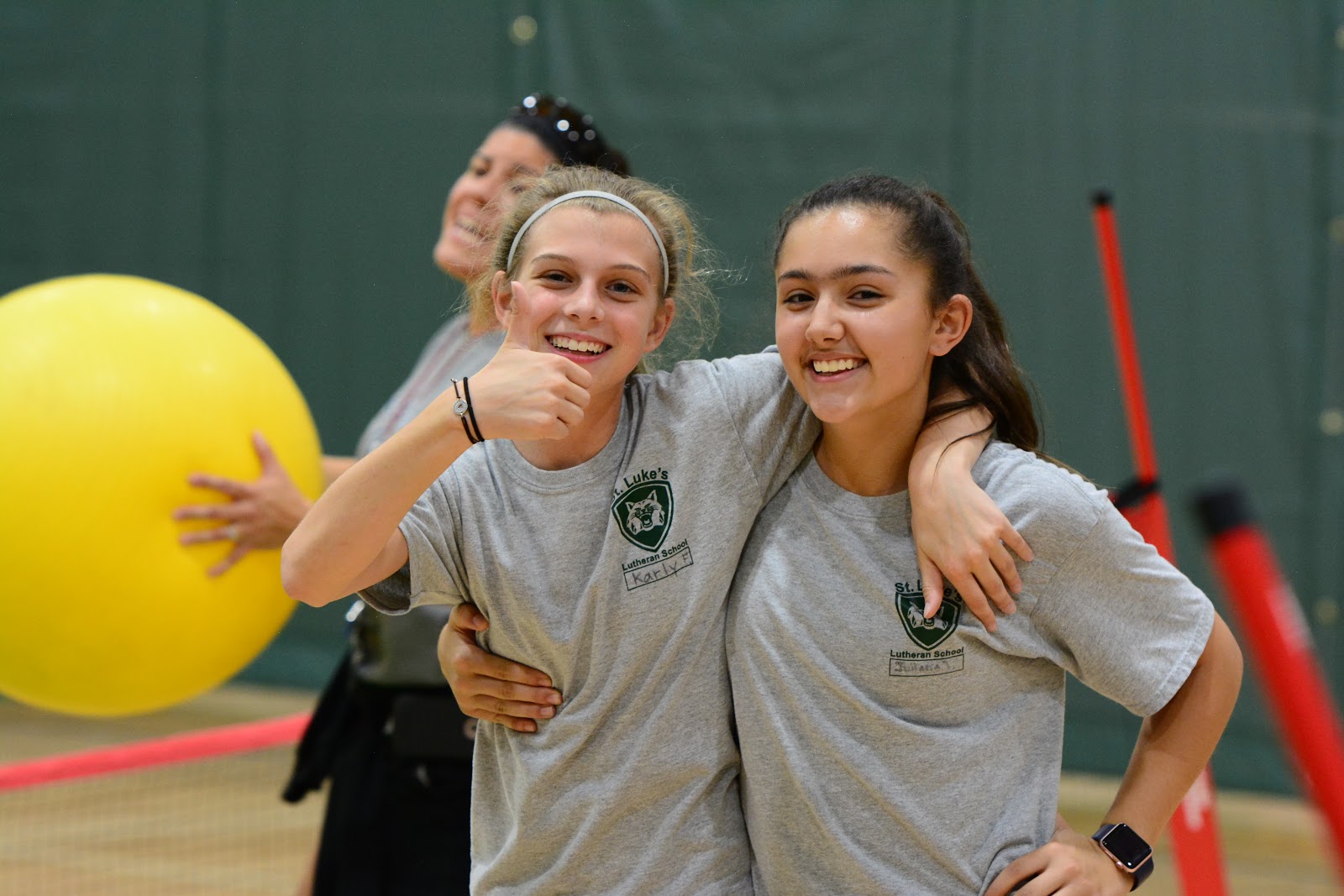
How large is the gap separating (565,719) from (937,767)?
505 mm

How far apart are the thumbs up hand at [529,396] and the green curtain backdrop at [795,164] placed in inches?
95.3

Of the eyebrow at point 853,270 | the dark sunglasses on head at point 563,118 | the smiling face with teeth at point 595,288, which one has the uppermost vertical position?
the dark sunglasses on head at point 563,118

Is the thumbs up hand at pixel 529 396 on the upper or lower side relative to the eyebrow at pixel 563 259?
lower

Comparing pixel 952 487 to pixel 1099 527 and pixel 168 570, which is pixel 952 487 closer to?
pixel 1099 527

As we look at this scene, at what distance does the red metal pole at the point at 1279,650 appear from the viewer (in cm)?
58

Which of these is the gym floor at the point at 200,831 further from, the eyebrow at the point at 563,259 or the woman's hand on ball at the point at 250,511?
the eyebrow at the point at 563,259

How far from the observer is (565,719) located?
187 cm

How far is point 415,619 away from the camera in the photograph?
259cm

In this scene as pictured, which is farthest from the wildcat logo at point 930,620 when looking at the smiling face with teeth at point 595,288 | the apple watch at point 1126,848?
the smiling face with teeth at point 595,288

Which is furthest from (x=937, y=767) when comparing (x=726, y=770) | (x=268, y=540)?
(x=268, y=540)

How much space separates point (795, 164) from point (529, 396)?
3938mm

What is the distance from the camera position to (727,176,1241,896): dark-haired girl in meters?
1.79

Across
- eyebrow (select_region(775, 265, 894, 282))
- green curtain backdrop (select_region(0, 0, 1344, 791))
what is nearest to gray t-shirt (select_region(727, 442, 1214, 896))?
eyebrow (select_region(775, 265, 894, 282))

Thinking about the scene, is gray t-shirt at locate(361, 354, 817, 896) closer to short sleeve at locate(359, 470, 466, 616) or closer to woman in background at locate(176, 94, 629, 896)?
short sleeve at locate(359, 470, 466, 616)
